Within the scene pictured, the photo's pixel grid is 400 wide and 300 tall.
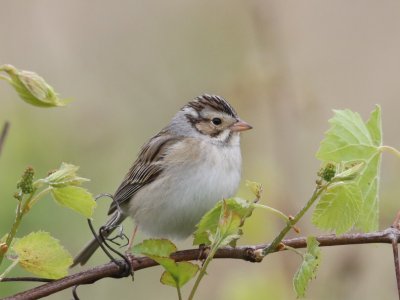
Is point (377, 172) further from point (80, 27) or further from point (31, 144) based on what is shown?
point (80, 27)

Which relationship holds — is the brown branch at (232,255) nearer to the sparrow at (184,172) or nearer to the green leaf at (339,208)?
the green leaf at (339,208)

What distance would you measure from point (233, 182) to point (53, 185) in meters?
2.11

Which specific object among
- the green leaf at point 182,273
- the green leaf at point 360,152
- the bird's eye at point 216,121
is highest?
the green leaf at point 360,152

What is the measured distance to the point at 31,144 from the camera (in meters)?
3.30

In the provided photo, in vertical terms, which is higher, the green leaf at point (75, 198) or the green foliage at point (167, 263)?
the green leaf at point (75, 198)

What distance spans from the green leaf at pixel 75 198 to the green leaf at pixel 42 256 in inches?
3.8

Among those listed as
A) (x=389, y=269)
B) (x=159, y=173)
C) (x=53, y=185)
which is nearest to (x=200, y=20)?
(x=159, y=173)

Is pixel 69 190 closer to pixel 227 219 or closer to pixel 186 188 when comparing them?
pixel 227 219

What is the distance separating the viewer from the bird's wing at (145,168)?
3771 millimetres

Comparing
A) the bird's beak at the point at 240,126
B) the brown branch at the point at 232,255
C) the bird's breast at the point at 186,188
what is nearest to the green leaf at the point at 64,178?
the brown branch at the point at 232,255

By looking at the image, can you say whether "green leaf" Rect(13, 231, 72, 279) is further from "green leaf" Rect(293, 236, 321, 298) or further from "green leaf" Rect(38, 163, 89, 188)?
"green leaf" Rect(293, 236, 321, 298)

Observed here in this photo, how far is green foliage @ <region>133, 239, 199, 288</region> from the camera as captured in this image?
1499 millimetres

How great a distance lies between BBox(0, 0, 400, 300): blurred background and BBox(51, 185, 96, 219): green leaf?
51.1 inches

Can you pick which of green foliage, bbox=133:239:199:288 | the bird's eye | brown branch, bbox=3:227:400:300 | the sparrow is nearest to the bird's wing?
the sparrow
